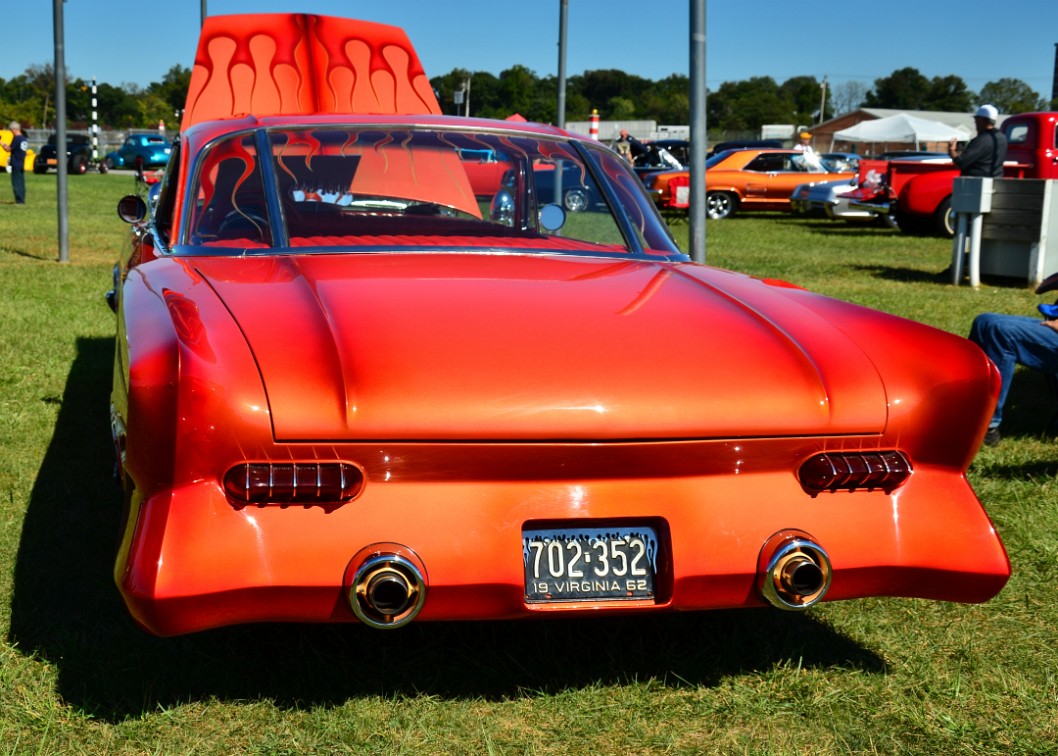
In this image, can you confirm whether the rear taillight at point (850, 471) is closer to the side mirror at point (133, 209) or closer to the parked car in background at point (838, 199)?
the side mirror at point (133, 209)

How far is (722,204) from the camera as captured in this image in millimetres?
24031

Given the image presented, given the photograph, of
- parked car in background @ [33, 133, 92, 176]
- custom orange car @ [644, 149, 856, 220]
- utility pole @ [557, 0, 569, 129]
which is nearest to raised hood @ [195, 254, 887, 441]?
utility pole @ [557, 0, 569, 129]

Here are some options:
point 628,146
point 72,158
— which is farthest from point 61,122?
point 72,158

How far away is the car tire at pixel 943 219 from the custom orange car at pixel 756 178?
463cm

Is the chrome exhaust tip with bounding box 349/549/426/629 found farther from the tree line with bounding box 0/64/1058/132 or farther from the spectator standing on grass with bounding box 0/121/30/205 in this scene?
the tree line with bounding box 0/64/1058/132

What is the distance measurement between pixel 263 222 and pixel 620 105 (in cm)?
13834

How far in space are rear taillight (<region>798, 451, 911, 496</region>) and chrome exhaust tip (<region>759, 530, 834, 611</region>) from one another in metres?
0.12

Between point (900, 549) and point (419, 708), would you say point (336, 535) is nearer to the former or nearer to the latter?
point (419, 708)

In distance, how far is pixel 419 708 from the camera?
2.90m

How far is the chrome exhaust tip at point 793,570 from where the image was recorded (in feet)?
8.50

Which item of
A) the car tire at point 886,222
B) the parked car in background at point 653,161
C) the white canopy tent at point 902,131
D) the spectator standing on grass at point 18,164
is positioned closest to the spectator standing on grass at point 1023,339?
the car tire at point 886,222

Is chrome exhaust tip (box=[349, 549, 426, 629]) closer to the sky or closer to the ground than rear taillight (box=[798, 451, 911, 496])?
closer to the ground

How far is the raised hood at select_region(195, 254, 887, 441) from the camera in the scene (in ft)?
8.13

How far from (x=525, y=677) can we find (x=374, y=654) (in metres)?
Answer: 0.40
